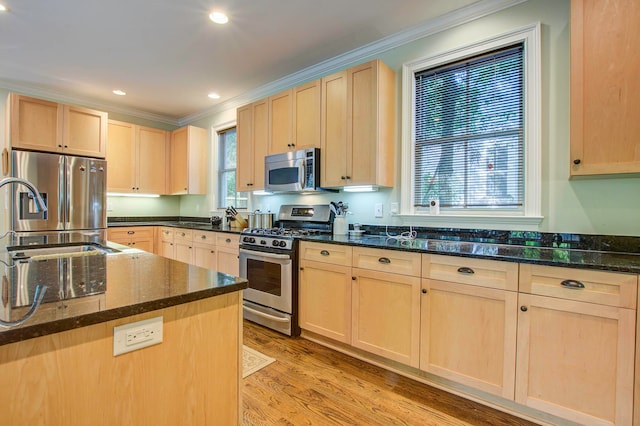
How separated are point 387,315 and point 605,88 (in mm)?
1831

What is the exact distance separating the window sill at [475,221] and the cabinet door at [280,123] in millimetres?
1456

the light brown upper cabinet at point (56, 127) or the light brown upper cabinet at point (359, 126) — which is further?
the light brown upper cabinet at point (56, 127)

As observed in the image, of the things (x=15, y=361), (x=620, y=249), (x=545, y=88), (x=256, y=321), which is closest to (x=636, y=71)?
(x=545, y=88)

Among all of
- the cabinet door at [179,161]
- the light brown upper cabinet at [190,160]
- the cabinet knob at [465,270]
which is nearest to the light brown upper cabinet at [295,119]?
the cabinet knob at [465,270]

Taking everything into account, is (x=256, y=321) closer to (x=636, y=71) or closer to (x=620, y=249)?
(x=620, y=249)

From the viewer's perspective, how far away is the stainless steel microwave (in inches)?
118

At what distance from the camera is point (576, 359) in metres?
1.53

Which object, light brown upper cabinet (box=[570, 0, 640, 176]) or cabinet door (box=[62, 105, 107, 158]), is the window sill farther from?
cabinet door (box=[62, 105, 107, 158])

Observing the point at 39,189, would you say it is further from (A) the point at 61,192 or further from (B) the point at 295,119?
(B) the point at 295,119

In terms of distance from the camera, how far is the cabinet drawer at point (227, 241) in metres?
3.41

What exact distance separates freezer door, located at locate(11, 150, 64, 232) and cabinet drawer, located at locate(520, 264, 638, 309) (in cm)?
445

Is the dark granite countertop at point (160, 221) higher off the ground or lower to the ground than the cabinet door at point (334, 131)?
lower

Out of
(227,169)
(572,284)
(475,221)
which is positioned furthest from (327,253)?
(227,169)

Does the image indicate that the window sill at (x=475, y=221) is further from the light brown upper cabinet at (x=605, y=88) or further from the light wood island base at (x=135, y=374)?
the light wood island base at (x=135, y=374)
